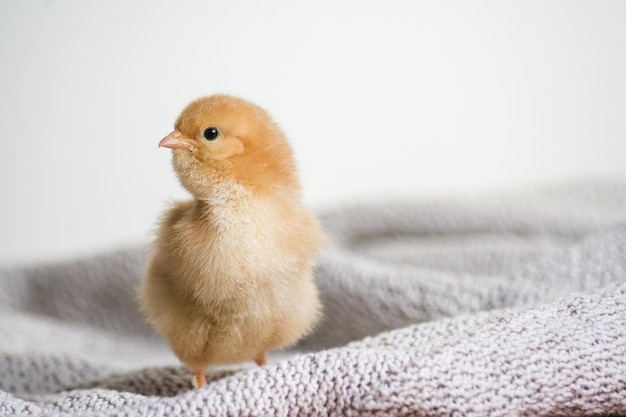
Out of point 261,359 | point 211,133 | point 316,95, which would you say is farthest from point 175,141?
point 316,95

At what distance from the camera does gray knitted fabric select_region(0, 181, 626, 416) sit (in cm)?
56

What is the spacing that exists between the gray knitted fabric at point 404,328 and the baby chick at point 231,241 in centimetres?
6

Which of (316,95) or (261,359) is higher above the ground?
(316,95)

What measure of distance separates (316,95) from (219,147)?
0.82m

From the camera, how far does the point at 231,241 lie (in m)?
0.61

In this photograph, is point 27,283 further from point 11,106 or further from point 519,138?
point 519,138

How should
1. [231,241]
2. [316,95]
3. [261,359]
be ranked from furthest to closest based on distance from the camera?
[316,95] → [261,359] → [231,241]

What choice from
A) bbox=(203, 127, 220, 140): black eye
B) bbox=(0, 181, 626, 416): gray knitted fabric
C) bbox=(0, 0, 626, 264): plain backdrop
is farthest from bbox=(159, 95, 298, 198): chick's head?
bbox=(0, 0, 626, 264): plain backdrop

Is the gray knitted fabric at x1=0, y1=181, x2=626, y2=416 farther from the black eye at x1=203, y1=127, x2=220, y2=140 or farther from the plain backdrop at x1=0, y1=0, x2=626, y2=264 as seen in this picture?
the black eye at x1=203, y1=127, x2=220, y2=140

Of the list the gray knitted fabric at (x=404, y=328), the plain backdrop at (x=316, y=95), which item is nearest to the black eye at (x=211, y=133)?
the gray knitted fabric at (x=404, y=328)

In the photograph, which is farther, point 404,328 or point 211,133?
point 404,328

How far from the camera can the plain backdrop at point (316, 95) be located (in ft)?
4.14

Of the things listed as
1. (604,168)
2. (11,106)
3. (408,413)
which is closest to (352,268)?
(408,413)

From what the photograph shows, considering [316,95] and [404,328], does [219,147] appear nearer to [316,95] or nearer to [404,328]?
[404,328]
